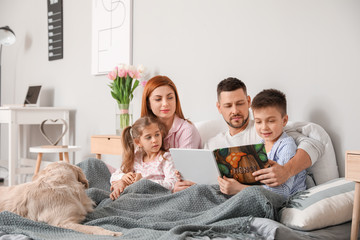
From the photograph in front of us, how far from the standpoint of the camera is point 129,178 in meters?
2.17

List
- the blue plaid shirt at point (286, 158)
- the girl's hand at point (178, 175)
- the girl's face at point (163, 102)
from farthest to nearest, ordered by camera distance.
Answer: the girl's face at point (163, 102), the girl's hand at point (178, 175), the blue plaid shirt at point (286, 158)

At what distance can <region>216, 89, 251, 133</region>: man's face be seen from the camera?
88.1 inches

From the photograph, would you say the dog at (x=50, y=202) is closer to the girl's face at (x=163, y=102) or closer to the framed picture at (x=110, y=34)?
the girl's face at (x=163, y=102)

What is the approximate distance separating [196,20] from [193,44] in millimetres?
166

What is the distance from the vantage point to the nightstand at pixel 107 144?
9.97 feet

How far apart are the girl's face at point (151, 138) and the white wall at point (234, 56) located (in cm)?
71

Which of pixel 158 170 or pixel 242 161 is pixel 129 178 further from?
pixel 242 161

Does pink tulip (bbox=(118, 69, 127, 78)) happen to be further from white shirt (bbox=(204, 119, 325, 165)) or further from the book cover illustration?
the book cover illustration

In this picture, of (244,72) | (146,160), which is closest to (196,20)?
(244,72)

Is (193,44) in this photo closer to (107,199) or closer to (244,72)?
(244,72)

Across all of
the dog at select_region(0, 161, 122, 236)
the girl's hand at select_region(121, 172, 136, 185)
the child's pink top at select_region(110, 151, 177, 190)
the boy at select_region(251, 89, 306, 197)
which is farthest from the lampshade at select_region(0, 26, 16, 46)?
the boy at select_region(251, 89, 306, 197)

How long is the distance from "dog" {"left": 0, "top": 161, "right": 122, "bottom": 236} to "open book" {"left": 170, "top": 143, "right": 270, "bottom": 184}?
1.61 ft

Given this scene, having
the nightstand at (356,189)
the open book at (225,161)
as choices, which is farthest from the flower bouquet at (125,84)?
the nightstand at (356,189)

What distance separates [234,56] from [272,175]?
115 centimetres
